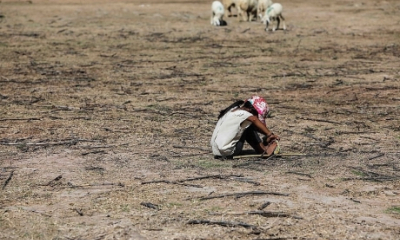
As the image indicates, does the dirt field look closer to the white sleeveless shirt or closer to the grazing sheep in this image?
the white sleeveless shirt

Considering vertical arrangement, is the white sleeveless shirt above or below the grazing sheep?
below

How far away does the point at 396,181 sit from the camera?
299 inches

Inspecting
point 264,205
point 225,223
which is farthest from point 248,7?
point 225,223

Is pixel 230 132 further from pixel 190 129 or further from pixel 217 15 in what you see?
pixel 217 15

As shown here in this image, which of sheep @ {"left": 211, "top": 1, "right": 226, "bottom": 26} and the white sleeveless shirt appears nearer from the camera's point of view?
the white sleeveless shirt

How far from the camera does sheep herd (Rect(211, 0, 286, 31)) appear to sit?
20.5 meters

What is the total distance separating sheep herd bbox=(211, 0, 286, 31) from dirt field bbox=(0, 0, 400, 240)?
491 millimetres

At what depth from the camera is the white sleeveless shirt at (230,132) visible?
838 cm

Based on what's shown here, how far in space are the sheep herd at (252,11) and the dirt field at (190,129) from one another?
49cm

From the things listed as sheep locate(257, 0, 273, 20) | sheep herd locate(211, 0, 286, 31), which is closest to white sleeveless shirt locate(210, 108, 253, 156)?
sheep herd locate(211, 0, 286, 31)

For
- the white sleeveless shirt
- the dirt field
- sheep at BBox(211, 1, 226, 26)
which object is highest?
sheep at BBox(211, 1, 226, 26)

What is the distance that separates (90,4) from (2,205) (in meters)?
18.6

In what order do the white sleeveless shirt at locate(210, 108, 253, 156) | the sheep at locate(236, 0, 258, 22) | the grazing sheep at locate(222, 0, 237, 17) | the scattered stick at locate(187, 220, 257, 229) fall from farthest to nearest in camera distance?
the grazing sheep at locate(222, 0, 237, 17)
the sheep at locate(236, 0, 258, 22)
the white sleeveless shirt at locate(210, 108, 253, 156)
the scattered stick at locate(187, 220, 257, 229)

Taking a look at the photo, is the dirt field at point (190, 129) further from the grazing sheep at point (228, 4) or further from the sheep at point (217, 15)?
the grazing sheep at point (228, 4)
